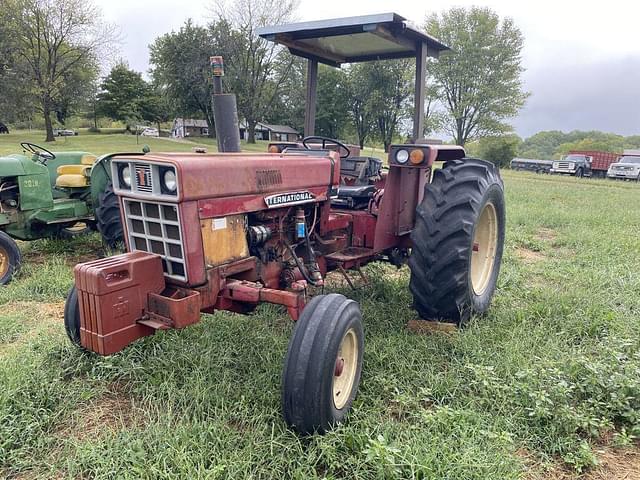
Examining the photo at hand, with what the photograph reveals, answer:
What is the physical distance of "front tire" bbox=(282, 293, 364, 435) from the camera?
219 centimetres

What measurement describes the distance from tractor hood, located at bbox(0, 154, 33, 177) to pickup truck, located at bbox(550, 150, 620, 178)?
31.1 metres

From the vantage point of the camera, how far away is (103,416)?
2508 mm

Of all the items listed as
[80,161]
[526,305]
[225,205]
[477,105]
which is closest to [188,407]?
[225,205]

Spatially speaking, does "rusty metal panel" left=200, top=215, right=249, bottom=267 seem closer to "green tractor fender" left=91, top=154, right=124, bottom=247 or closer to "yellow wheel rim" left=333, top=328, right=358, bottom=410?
"yellow wheel rim" left=333, top=328, right=358, bottom=410

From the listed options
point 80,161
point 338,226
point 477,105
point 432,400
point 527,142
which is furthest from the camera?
point 527,142

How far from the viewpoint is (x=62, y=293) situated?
4.34 metres

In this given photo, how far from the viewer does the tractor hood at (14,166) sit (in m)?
5.22

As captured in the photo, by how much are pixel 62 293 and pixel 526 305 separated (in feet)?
13.5

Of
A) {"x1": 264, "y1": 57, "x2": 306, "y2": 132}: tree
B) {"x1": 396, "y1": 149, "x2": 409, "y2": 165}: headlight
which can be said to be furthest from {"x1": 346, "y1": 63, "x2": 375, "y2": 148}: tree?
{"x1": 264, "y1": 57, "x2": 306, "y2": 132}: tree

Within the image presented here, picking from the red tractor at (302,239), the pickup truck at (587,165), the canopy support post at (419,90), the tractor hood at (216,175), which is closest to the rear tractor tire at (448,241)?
the red tractor at (302,239)

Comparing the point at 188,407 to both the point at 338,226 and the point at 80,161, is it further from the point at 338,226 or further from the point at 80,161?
the point at 80,161

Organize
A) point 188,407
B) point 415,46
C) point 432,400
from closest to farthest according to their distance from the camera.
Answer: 1. point 188,407
2. point 432,400
3. point 415,46

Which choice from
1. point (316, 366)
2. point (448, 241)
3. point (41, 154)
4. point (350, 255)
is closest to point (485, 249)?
point (448, 241)

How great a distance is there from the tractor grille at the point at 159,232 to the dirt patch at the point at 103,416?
0.77m
